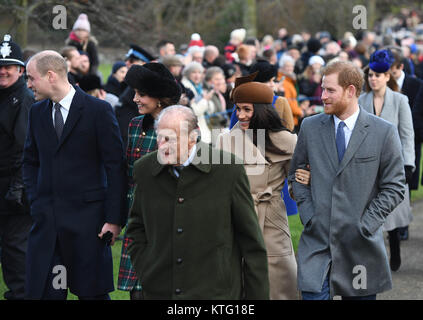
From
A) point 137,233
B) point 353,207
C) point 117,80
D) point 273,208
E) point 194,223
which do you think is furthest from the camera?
point 117,80

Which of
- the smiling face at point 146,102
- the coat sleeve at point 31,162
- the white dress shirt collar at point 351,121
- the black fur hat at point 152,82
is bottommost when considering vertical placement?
the coat sleeve at point 31,162

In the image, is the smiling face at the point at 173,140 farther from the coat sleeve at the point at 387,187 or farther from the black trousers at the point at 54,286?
the black trousers at the point at 54,286

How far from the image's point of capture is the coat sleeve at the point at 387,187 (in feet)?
16.8

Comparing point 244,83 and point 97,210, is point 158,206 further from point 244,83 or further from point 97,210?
point 244,83

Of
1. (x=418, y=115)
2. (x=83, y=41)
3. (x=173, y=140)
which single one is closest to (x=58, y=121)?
(x=173, y=140)

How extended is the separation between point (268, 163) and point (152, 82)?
1.03 metres

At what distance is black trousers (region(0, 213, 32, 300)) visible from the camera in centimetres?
719

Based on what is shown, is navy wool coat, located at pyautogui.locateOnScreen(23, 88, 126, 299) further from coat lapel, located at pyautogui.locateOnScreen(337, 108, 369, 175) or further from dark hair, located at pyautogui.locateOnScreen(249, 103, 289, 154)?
coat lapel, located at pyautogui.locateOnScreen(337, 108, 369, 175)

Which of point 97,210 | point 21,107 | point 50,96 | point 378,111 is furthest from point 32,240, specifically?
point 378,111

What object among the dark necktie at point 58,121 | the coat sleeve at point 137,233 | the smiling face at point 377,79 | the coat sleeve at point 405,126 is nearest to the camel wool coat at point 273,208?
the dark necktie at point 58,121

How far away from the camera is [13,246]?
7.19 m

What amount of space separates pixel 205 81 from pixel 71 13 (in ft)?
10.1

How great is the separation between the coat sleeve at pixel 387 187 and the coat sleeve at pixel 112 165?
65.1 inches

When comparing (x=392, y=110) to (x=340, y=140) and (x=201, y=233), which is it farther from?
(x=201, y=233)
